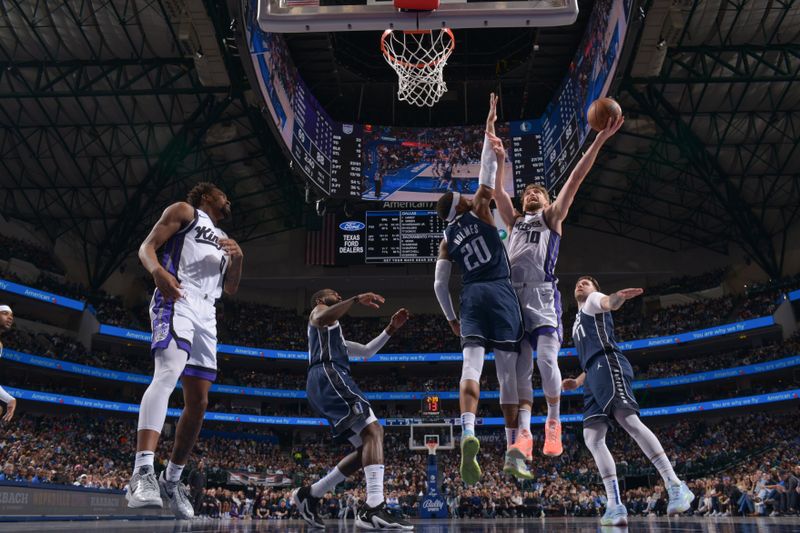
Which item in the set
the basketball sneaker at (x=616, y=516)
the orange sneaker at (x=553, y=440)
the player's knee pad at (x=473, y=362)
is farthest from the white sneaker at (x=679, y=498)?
the player's knee pad at (x=473, y=362)

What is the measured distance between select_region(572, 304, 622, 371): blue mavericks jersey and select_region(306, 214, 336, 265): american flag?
1888 centimetres

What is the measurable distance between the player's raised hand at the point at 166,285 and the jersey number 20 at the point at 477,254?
2294 millimetres

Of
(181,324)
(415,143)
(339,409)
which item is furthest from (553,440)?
(415,143)

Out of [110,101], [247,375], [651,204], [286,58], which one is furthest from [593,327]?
[247,375]

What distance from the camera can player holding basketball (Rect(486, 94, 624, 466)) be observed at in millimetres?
5562

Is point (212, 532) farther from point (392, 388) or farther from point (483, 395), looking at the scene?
point (392, 388)

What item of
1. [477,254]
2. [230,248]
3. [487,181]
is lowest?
[230,248]

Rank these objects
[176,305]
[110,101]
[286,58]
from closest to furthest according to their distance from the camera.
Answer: [176,305] < [286,58] < [110,101]

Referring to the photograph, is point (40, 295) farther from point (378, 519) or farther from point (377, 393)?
point (378, 519)

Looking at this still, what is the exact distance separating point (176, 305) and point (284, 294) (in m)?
33.2

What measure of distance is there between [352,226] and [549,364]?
1825 cm

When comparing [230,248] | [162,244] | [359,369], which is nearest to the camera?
[162,244]

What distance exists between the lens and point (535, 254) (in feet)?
19.1

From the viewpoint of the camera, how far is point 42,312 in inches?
1154
